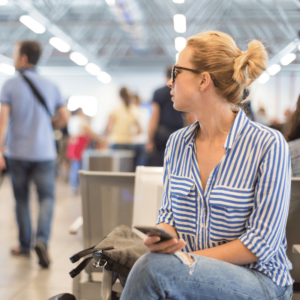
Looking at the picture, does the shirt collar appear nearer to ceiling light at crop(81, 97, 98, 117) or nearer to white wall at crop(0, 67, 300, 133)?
white wall at crop(0, 67, 300, 133)

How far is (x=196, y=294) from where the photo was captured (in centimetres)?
119

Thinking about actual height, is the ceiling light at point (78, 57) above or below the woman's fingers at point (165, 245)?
above

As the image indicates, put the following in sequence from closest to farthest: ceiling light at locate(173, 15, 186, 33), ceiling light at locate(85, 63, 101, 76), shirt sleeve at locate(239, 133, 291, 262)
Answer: shirt sleeve at locate(239, 133, 291, 262) → ceiling light at locate(173, 15, 186, 33) → ceiling light at locate(85, 63, 101, 76)

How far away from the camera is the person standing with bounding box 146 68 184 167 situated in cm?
420

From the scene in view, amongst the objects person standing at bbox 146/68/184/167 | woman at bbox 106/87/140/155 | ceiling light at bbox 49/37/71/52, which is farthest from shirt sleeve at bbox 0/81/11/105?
ceiling light at bbox 49/37/71/52

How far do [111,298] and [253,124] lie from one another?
2.92ft

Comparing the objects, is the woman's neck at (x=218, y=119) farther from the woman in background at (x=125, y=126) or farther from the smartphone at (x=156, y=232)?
the woman in background at (x=125, y=126)

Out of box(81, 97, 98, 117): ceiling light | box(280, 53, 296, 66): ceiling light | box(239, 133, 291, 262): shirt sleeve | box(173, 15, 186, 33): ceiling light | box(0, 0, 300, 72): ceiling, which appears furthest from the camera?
box(81, 97, 98, 117): ceiling light

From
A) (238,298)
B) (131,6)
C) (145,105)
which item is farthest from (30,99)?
(145,105)

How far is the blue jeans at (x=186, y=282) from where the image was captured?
119 centimetres

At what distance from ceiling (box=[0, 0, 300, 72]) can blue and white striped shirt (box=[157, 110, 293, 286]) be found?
8.19 meters

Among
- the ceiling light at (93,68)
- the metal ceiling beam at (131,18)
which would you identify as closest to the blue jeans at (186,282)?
the metal ceiling beam at (131,18)

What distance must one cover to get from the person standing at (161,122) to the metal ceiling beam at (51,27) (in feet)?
20.7

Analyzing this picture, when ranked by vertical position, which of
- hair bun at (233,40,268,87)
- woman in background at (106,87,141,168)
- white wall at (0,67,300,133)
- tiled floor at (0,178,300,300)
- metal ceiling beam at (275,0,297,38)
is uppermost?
metal ceiling beam at (275,0,297,38)
